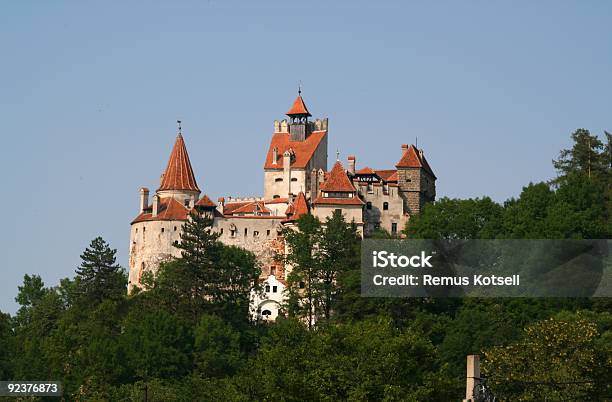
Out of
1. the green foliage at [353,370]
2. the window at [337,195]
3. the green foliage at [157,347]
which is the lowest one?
the green foliage at [353,370]

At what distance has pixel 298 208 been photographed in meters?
107

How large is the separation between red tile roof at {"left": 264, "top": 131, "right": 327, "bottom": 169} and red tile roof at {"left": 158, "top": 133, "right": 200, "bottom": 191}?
575cm

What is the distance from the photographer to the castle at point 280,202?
339 feet

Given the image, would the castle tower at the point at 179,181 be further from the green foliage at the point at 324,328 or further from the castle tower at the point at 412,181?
the castle tower at the point at 412,181

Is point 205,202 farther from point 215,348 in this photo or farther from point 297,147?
point 215,348

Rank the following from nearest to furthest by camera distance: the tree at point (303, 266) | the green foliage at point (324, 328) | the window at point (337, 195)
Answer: the green foliage at point (324, 328) → the tree at point (303, 266) → the window at point (337, 195)

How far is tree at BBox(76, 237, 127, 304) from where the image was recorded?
99062 millimetres

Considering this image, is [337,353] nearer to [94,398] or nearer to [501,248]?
[94,398]

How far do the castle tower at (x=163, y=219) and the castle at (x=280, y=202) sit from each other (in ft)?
0.23

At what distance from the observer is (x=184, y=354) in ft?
276

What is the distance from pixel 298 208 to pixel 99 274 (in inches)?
591

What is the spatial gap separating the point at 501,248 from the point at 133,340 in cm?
2195

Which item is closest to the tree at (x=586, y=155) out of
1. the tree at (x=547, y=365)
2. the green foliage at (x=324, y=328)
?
the green foliage at (x=324, y=328)

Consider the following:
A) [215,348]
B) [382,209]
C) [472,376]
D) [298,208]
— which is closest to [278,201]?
[298,208]
